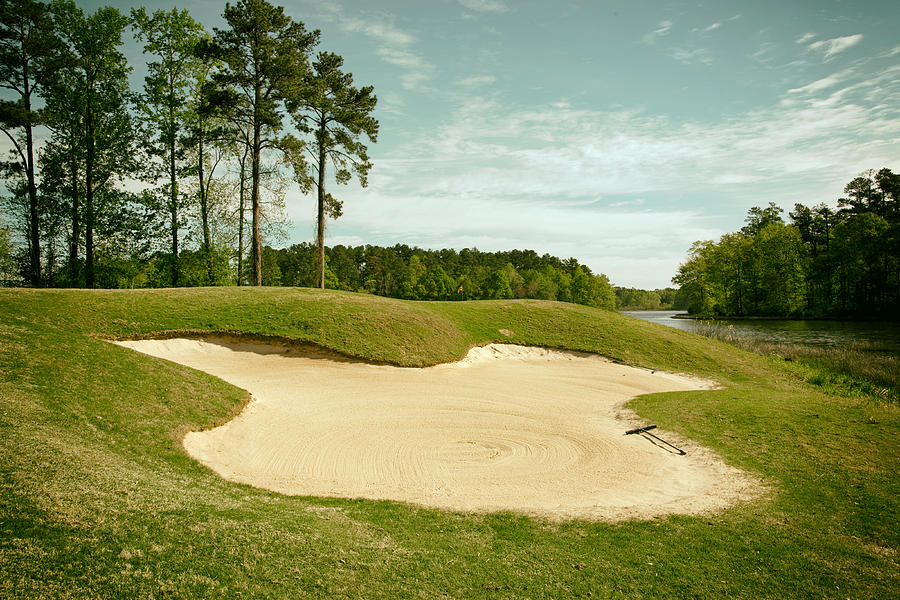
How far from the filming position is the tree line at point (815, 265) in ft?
178

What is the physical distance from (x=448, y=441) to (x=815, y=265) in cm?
7139

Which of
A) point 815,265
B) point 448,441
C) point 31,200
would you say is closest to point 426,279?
point 815,265

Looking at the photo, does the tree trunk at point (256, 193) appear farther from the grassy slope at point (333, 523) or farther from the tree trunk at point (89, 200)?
the grassy slope at point (333, 523)

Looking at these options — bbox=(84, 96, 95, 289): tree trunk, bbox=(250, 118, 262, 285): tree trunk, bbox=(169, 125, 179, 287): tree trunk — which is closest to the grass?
bbox=(250, 118, 262, 285): tree trunk

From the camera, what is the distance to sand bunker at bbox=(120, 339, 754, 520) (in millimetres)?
8008

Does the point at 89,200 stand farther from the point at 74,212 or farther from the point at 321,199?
the point at 321,199

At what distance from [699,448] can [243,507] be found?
939 cm

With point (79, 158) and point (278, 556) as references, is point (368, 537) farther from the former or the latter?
point (79, 158)

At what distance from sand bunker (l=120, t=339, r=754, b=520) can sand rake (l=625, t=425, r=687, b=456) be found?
0.62 feet

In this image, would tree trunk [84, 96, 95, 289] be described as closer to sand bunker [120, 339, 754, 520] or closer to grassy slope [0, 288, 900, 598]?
sand bunker [120, 339, 754, 520]

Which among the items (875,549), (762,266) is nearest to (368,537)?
(875,549)

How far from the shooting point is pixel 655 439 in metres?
11.1

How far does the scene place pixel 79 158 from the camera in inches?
1049

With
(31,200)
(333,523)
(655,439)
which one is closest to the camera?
(333,523)
